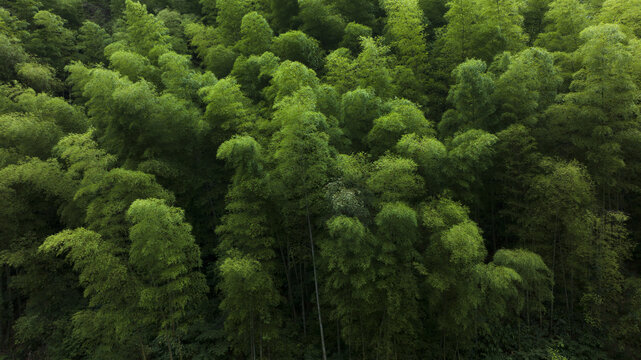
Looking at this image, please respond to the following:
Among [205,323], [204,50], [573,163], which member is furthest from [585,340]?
[204,50]

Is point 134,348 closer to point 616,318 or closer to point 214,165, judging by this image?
point 214,165

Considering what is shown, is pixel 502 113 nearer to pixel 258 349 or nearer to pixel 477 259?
pixel 477 259

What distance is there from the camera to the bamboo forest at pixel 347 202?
7.82 metres

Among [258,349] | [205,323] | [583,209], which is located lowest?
[258,349]

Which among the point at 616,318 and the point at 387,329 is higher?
the point at 387,329

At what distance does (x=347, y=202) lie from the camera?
23.8ft

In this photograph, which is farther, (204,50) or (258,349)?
(204,50)

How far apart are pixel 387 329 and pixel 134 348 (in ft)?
22.1

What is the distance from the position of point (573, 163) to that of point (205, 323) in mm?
11282

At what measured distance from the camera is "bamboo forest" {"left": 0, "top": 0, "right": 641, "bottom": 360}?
782 cm

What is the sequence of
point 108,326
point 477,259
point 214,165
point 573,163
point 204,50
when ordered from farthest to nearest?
point 204,50 < point 214,165 < point 573,163 < point 108,326 < point 477,259

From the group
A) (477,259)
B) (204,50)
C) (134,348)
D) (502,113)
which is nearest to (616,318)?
(477,259)

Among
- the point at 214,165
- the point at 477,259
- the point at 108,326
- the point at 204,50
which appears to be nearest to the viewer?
the point at 477,259

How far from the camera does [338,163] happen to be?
8.02 meters
